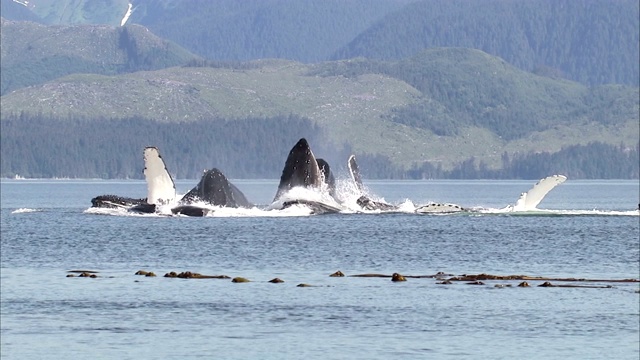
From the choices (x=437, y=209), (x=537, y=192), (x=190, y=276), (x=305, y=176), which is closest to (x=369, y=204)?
(x=437, y=209)

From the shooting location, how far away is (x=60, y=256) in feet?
303

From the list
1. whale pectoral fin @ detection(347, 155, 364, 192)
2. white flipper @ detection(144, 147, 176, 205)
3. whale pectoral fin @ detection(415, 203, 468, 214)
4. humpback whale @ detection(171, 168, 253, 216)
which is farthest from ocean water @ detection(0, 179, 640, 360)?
whale pectoral fin @ detection(415, 203, 468, 214)

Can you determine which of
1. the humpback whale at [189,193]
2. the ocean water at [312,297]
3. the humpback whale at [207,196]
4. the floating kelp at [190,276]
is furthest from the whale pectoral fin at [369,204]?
the floating kelp at [190,276]

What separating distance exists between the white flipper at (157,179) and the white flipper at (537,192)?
29718 millimetres

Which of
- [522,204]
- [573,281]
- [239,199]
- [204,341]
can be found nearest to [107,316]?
[204,341]

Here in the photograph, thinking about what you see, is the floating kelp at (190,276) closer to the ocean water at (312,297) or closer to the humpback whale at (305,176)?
the ocean water at (312,297)

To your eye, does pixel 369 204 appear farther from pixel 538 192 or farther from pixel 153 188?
pixel 153 188

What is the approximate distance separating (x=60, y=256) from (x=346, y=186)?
5591cm

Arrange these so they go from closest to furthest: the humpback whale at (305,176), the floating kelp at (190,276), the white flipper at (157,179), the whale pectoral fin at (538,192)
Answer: the floating kelp at (190,276) < the white flipper at (157,179) < the whale pectoral fin at (538,192) < the humpback whale at (305,176)

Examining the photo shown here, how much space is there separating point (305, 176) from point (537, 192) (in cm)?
2480

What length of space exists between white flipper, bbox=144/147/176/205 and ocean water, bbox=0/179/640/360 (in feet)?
18.1

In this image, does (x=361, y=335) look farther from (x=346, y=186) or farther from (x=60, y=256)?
(x=346, y=186)

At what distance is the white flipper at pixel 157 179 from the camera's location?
118250 mm

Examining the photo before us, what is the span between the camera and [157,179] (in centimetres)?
12388
